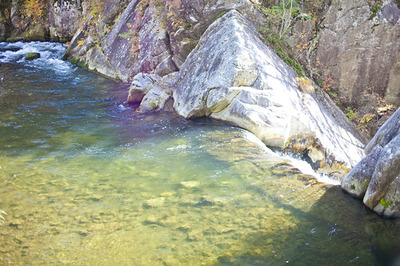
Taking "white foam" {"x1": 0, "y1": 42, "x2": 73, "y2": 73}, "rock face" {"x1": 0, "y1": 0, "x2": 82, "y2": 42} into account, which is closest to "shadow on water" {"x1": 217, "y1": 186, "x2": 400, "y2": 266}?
"white foam" {"x1": 0, "y1": 42, "x2": 73, "y2": 73}

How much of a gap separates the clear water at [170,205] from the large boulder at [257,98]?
25.6 inches

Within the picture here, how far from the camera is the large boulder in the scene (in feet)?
23.8

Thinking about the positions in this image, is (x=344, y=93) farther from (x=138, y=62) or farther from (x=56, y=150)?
(x=56, y=150)

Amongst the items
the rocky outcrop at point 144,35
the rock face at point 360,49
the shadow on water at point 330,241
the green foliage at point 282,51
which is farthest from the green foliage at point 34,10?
the shadow on water at point 330,241

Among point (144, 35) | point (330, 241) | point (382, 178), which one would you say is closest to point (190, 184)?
point (330, 241)

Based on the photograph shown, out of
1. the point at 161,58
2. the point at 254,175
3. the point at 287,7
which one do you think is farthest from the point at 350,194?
the point at 161,58

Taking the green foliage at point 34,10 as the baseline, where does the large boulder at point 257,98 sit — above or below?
below

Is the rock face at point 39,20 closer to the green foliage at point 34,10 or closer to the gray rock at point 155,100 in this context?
the green foliage at point 34,10

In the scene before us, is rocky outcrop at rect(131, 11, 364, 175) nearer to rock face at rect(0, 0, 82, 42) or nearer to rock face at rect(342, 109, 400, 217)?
rock face at rect(342, 109, 400, 217)

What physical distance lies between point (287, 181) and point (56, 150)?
16.9ft

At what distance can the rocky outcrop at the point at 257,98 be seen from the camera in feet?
23.7

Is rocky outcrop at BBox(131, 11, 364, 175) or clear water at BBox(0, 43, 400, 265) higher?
rocky outcrop at BBox(131, 11, 364, 175)

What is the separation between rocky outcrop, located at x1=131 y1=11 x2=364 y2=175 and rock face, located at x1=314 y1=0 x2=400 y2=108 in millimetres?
3100

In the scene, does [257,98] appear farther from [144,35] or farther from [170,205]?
[144,35]
